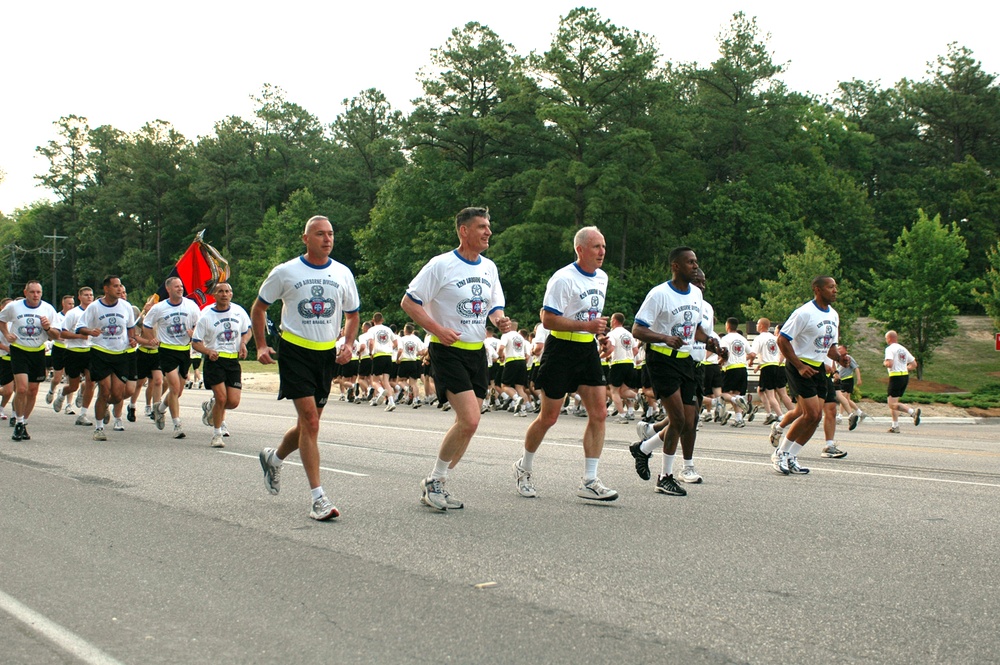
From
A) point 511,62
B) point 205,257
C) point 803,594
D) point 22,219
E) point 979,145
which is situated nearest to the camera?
point 803,594

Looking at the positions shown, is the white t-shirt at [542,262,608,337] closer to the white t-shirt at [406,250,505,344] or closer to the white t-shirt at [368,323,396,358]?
the white t-shirt at [406,250,505,344]

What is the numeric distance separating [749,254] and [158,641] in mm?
54844

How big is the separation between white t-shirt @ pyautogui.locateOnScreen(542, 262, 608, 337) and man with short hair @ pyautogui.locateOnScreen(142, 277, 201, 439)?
755 centimetres

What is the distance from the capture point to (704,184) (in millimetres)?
59875

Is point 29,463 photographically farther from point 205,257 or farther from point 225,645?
point 205,257

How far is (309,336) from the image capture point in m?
7.34

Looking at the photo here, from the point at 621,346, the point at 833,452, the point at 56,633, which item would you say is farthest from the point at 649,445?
the point at 621,346

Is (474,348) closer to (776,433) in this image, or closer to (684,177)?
(776,433)

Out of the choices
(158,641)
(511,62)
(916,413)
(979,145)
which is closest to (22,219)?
(511,62)

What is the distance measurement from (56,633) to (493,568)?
223cm

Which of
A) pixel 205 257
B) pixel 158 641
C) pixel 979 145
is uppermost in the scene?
pixel 979 145

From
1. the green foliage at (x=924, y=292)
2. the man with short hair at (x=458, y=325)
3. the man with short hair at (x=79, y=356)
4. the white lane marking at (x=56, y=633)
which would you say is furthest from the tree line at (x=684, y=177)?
the white lane marking at (x=56, y=633)

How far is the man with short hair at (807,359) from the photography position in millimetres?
10312

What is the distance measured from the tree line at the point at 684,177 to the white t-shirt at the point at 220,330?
2731 centimetres
